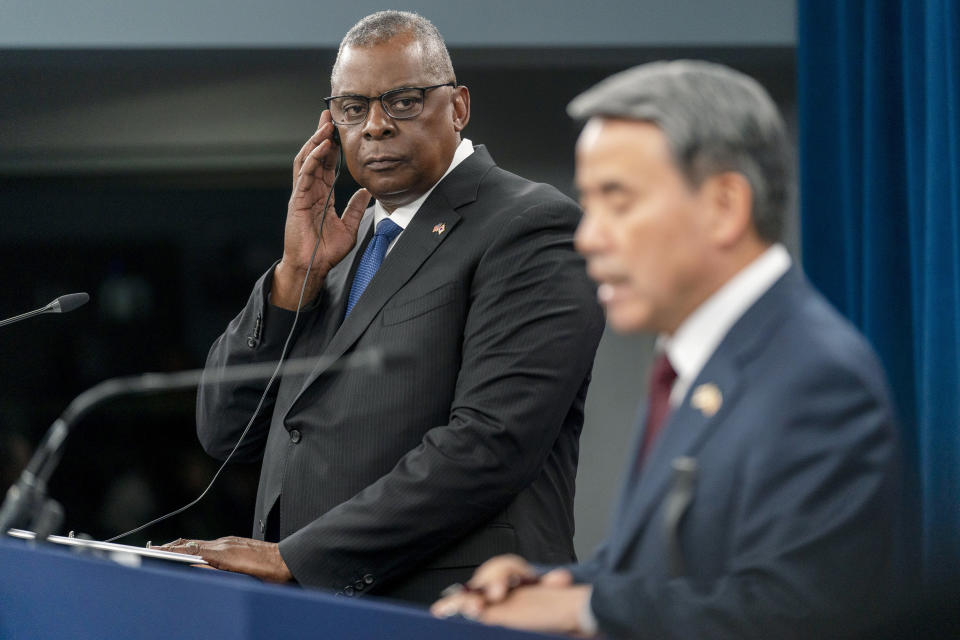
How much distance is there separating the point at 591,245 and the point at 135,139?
414 cm

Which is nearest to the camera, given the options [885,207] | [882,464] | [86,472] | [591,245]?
[882,464]

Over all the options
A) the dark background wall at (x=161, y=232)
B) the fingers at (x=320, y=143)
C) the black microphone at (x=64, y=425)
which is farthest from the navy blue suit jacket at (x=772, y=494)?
the dark background wall at (x=161, y=232)

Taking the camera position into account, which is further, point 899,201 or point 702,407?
point 899,201

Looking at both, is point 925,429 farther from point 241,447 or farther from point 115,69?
point 115,69

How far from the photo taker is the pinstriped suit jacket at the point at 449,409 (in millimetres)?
1837

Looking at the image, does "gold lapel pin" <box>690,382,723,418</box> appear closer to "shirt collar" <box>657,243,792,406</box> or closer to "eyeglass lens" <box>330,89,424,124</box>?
"shirt collar" <box>657,243,792,406</box>

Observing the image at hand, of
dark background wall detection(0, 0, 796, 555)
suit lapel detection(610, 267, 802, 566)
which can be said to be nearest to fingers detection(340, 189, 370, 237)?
suit lapel detection(610, 267, 802, 566)

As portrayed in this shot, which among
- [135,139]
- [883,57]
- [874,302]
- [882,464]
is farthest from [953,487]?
[135,139]

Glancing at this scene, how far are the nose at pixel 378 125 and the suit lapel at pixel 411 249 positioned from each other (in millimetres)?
131

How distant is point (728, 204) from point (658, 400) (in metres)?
0.23

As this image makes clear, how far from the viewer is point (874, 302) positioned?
274 cm

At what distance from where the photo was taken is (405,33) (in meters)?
2.03

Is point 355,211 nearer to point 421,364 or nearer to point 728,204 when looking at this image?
point 421,364

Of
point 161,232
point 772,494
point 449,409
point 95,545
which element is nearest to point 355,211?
point 449,409
